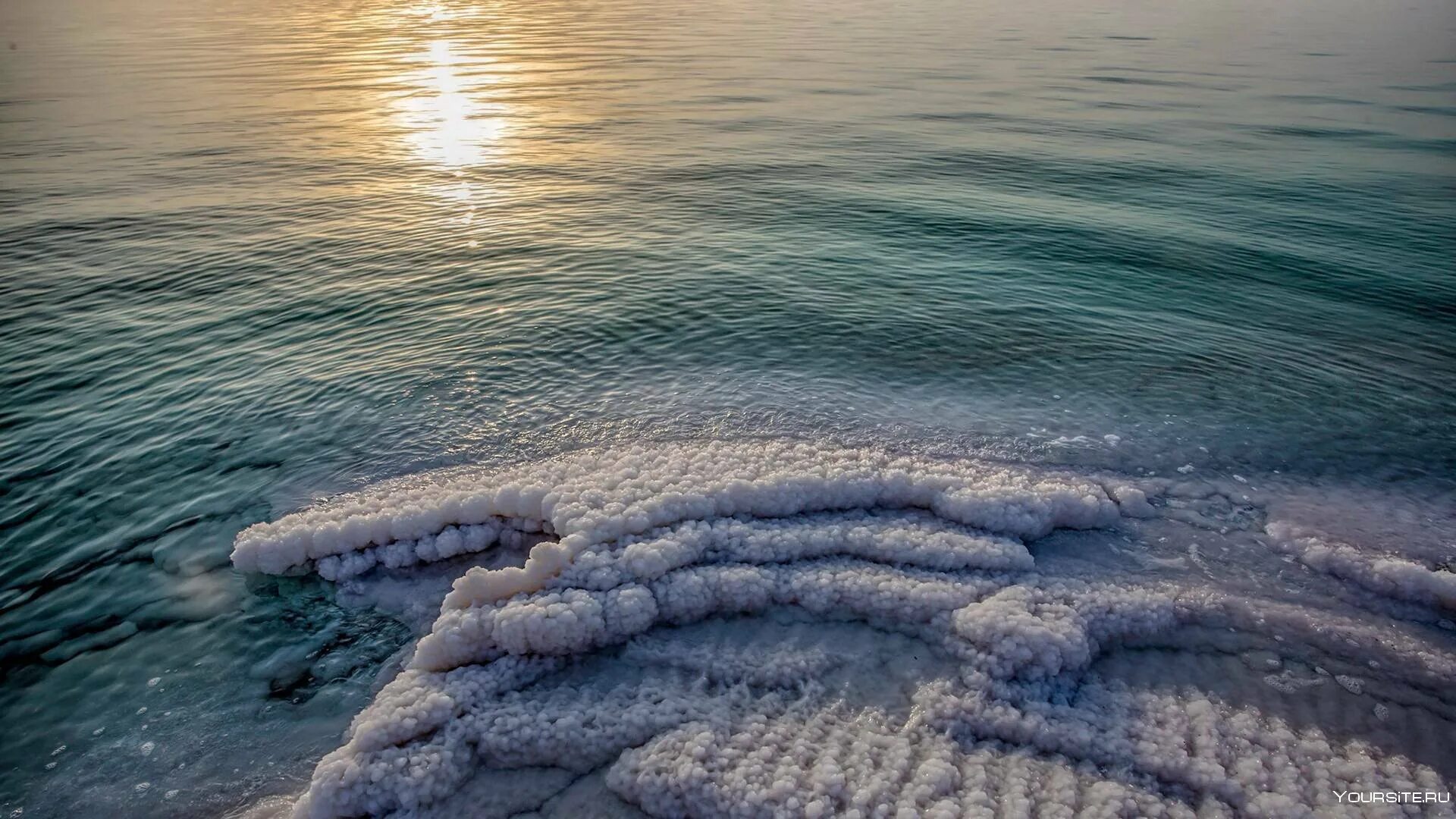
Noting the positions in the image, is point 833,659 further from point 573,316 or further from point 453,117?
point 453,117

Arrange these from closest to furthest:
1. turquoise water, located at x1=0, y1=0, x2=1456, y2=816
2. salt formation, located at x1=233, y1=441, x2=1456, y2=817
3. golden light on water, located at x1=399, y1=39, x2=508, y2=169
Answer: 1. salt formation, located at x1=233, y1=441, x2=1456, y2=817
2. turquoise water, located at x1=0, y1=0, x2=1456, y2=816
3. golden light on water, located at x1=399, y1=39, x2=508, y2=169

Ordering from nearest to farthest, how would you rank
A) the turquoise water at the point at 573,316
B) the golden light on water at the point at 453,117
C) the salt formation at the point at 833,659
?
the salt formation at the point at 833,659, the turquoise water at the point at 573,316, the golden light on water at the point at 453,117

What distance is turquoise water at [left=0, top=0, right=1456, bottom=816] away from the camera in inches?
297

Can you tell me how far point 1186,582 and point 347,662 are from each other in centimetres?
797

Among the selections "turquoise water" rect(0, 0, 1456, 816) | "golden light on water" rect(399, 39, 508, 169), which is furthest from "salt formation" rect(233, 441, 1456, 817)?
"golden light on water" rect(399, 39, 508, 169)

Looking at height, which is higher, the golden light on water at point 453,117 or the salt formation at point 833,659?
the golden light on water at point 453,117

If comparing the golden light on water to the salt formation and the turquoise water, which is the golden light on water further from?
the salt formation

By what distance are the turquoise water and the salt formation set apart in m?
1.00

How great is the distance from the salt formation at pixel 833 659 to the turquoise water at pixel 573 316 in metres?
1.00

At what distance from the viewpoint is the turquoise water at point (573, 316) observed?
24.7 ft

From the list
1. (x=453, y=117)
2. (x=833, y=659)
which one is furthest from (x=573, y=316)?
(x=453, y=117)

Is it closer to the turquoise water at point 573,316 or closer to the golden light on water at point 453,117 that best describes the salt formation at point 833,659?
the turquoise water at point 573,316

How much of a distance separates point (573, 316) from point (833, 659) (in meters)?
9.02

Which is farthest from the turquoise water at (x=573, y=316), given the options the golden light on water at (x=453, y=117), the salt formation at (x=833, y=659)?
the salt formation at (x=833, y=659)
